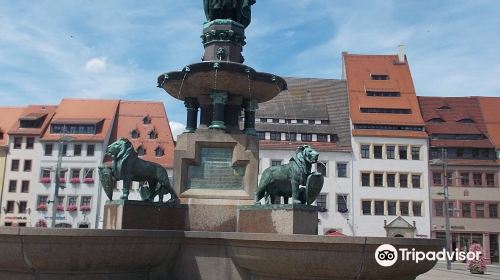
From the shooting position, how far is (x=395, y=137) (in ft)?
147

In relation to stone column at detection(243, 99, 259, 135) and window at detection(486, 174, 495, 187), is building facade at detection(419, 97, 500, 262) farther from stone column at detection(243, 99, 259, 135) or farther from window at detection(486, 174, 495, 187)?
stone column at detection(243, 99, 259, 135)

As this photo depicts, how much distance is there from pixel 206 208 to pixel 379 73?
147ft

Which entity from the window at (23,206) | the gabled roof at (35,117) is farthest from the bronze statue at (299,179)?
the gabled roof at (35,117)

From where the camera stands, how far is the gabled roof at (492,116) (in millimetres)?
46625

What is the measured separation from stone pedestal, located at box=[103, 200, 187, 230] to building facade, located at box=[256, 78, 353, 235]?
34264 mm

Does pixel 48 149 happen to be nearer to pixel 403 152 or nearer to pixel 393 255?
pixel 403 152

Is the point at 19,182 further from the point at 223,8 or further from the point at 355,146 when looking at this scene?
the point at 223,8

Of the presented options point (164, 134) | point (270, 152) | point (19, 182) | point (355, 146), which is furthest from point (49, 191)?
point (355, 146)

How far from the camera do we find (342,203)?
43.7 meters

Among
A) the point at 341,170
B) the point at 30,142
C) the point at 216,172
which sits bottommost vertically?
the point at 216,172

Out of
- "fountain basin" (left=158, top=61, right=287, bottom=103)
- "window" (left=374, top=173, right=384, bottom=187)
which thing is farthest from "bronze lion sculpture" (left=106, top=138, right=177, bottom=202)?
"window" (left=374, top=173, right=384, bottom=187)

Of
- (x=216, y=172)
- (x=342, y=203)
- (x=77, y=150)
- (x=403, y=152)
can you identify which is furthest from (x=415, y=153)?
(x=216, y=172)

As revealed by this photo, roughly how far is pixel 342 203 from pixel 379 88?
12.8 metres

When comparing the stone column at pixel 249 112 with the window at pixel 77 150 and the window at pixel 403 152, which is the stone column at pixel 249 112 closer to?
the window at pixel 403 152
